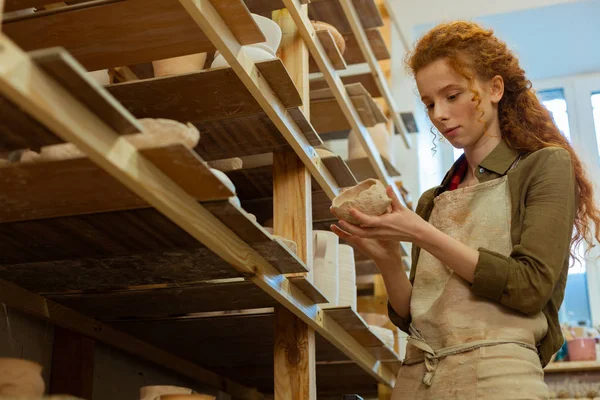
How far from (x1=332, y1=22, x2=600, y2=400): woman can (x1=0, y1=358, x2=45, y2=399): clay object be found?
0.71m

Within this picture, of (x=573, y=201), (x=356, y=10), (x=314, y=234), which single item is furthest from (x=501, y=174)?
(x=356, y=10)

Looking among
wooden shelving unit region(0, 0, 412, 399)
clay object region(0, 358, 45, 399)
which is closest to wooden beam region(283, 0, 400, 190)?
wooden shelving unit region(0, 0, 412, 399)

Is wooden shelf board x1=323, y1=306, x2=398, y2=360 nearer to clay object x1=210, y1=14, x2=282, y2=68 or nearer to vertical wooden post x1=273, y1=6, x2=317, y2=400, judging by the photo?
vertical wooden post x1=273, y1=6, x2=317, y2=400

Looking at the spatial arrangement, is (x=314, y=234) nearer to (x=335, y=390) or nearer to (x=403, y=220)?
(x=403, y=220)

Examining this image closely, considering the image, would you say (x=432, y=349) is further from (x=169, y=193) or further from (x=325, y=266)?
(x=169, y=193)

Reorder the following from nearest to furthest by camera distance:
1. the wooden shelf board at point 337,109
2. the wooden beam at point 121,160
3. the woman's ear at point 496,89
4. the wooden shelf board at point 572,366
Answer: the wooden beam at point 121,160, the woman's ear at point 496,89, the wooden shelf board at point 337,109, the wooden shelf board at point 572,366

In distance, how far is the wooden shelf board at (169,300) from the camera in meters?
2.00

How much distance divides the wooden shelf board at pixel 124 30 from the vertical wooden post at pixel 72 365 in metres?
0.88

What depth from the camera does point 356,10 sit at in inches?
129

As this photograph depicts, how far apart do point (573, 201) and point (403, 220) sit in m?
0.37

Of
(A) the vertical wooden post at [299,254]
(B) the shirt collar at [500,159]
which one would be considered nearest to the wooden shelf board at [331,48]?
(A) the vertical wooden post at [299,254]

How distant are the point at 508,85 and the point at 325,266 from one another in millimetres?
744

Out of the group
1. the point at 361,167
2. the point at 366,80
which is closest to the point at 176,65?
the point at 361,167

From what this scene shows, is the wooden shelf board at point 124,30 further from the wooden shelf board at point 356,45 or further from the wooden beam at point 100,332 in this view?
the wooden shelf board at point 356,45
